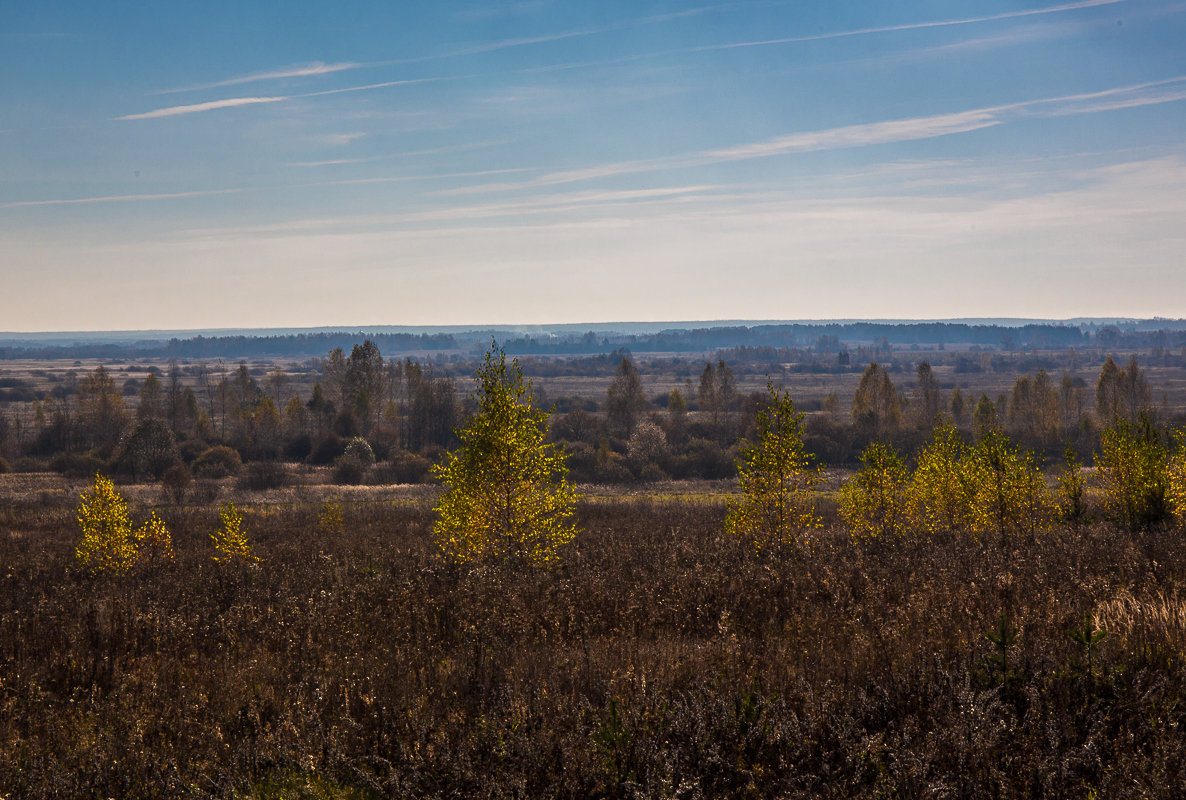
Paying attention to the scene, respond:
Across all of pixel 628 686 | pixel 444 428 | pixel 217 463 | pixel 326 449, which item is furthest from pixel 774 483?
Answer: pixel 444 428

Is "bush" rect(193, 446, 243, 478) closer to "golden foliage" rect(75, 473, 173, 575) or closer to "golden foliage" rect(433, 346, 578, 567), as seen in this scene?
"golden foliage" rect(75, 473, 173, 575)

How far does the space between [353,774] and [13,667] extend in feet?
20.6

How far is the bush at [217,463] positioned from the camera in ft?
232

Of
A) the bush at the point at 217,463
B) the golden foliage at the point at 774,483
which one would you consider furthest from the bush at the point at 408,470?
the golden foliage at the point at 774,483

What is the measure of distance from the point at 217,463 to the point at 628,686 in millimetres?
75563

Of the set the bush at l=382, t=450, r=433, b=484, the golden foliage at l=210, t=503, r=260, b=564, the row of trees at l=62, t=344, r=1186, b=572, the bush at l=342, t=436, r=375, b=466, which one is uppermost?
the row of trees at l=62, t=344, r=1186, b=572

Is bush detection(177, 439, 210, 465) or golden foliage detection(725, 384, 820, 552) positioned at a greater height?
golden foliage detection(725, 384, 820, 552)

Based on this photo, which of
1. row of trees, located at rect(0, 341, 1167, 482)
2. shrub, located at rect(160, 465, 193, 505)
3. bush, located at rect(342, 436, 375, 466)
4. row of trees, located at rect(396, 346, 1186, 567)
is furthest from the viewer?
bush, located at rect(342, 436, 375, 466)

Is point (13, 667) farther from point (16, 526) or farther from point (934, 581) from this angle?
point (16, 526)

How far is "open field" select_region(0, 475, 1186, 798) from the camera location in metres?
5.82

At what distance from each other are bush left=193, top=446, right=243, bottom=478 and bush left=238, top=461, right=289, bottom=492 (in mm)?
2444

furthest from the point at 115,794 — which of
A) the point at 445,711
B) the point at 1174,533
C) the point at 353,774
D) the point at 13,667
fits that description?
the point at 1174,533

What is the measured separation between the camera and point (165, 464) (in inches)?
2736

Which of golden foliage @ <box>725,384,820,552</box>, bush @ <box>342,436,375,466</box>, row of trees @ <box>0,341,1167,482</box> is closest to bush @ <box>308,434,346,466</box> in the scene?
row of trees @ <box>0,341,1167,482</box>
